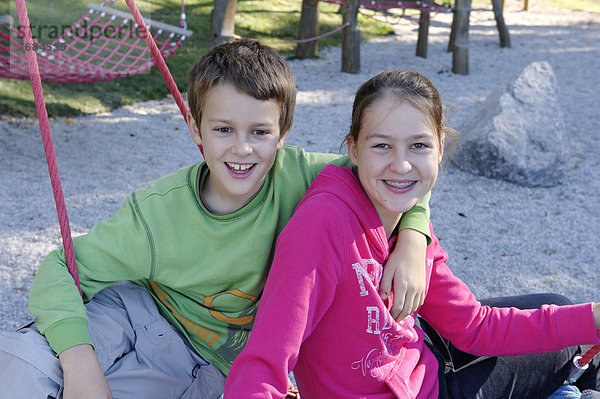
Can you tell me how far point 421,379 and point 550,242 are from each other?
193 cm

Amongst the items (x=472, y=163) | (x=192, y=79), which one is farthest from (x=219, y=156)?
(x=472, y=163)

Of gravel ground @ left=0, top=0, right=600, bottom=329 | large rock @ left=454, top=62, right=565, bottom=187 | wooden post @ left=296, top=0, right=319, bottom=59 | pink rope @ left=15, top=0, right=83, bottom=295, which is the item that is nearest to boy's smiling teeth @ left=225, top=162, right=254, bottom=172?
pink rope @ left=15, top=0, right=83, bottom=295

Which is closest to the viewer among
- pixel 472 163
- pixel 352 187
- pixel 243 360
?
pixel 243 360

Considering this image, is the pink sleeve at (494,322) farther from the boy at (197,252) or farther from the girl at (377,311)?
the boy at (197,252)

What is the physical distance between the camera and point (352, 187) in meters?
1.42

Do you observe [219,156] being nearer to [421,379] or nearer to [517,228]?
[421,379]

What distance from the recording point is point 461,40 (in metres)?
5.91

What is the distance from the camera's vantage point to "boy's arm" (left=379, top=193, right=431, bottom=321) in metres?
1.38

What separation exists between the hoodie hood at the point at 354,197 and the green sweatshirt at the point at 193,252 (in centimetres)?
11

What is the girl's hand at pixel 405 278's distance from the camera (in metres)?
1.38

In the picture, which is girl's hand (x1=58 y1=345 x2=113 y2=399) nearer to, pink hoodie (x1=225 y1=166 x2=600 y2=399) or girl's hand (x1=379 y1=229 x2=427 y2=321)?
pink hoodie (x1=225 y1=166 x2=600 y2=399)

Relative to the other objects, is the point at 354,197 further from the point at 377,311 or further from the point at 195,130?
the point at 195,130

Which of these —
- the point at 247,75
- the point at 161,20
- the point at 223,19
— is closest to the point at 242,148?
the point at 247,75

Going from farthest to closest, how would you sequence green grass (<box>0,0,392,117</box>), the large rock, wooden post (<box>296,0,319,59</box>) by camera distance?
wooden post (<box>296,0,319,59</box>) → green grass (<box>0,0,392,117</box>) → the large rock
